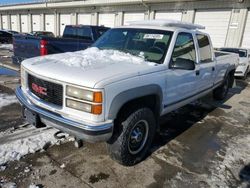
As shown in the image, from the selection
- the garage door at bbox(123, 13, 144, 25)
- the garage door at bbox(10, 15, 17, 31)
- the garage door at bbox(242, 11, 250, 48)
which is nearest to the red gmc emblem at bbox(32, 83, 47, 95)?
the garage door at bbox(242, 11, 250, 48)

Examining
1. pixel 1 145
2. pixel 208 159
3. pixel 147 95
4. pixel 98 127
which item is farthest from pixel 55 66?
pixel 208 159

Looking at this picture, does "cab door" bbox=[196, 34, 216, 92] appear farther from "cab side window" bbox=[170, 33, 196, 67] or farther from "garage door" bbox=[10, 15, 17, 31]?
"garage door" bbox=[10, 15, 17, 31]

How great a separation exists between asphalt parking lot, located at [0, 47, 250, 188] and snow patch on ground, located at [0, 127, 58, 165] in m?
0.10

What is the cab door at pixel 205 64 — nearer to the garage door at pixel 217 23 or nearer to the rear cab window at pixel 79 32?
the rear cab window at pixel 79 32

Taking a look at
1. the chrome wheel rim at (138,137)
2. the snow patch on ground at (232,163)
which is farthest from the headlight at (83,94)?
the snow patch on ground at (232,163)

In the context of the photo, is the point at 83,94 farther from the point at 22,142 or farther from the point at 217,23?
the point at 217,23

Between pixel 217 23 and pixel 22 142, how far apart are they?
640 inches

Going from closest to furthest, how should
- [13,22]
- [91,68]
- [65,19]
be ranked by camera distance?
[91,68], [65,19], [13,22]

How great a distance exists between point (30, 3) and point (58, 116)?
3827 centimetres

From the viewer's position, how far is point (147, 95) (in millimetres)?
3186

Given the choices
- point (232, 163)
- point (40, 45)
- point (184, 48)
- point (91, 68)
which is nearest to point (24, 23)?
point (40, 45)

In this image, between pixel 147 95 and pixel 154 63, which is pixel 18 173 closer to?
pixel 147 95

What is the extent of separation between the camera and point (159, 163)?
11.6 ft

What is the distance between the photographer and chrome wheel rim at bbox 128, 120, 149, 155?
3259 mm
